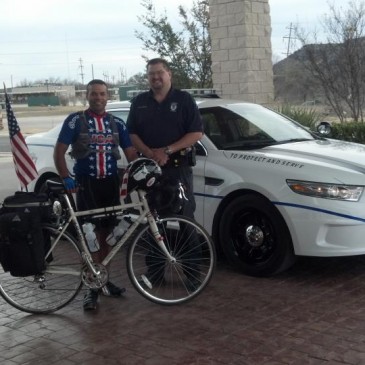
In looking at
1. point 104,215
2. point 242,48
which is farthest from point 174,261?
point 242,48

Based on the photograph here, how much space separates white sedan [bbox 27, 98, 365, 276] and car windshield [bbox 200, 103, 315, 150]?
10 millimetres

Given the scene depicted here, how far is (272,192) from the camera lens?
520 centimetres

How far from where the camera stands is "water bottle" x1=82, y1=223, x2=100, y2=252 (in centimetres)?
481

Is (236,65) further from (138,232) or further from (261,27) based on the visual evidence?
(138,232)

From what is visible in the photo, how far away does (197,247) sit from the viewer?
16.3 ft

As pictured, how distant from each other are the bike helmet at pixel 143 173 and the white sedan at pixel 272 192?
971mm

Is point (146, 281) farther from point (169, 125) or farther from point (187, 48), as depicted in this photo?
point (187, 48)

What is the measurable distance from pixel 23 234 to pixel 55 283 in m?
0.77

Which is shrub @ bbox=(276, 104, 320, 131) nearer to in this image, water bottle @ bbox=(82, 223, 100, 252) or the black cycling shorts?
the black cycling shorts

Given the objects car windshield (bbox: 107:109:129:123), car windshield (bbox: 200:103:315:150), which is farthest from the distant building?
car windshield (bbox: 200:103:315:150)

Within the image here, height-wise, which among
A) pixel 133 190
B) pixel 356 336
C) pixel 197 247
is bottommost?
pixel 356 336

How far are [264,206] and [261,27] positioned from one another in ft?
25.8

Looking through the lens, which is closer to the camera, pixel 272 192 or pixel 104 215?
pixel 104 215

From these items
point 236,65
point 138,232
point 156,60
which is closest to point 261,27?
point 236,65
